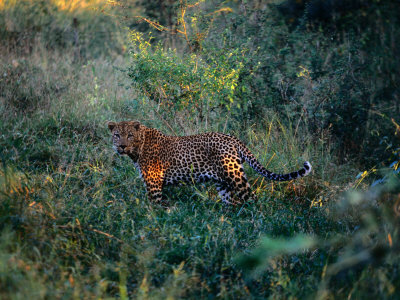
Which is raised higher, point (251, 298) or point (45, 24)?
point (45, 24)

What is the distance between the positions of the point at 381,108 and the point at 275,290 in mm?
5179

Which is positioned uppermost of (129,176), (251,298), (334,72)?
(334,72)

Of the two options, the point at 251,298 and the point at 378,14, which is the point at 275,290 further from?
the point at 378,14

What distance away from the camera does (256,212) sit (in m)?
5.67

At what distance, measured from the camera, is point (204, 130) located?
7.77 m

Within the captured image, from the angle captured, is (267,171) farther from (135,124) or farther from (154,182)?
(135,124)

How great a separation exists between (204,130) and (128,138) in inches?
73.6

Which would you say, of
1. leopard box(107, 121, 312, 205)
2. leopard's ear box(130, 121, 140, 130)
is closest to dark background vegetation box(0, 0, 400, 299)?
leopard box(107, 121, 312, 205)

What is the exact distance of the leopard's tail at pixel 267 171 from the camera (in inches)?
216

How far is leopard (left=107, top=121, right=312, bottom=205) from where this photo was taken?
6.04m

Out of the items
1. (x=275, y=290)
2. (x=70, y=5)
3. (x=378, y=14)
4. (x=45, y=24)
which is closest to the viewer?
(x=275, y=290)

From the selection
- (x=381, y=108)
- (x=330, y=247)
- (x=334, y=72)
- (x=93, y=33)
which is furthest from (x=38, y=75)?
(x=330, y=247)

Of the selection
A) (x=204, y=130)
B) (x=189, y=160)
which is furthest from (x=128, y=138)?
(x=204, y=130)

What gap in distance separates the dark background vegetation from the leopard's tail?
1.34 ft
